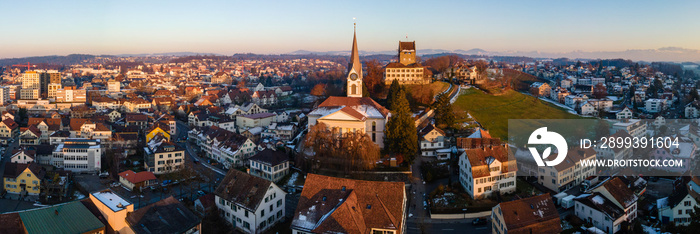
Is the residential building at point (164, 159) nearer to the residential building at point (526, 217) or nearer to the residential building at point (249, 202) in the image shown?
the residential building at point (249, 202)

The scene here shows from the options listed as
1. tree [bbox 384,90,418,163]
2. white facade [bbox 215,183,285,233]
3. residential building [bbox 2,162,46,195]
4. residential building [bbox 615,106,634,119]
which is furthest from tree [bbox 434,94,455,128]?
residential building [bbox 2,162,46,195]

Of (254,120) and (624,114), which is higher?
(624,114)

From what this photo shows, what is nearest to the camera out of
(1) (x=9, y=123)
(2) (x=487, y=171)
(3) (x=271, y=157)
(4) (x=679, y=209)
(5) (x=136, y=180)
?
(4) (x=679, y=209)

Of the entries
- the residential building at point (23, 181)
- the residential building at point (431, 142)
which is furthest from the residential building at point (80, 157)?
the residential building at point (431, 142)

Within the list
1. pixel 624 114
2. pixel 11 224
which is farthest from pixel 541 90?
pixel 11 224

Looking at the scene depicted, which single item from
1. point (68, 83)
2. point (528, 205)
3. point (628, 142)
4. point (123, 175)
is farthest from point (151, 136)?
point (68, 83)

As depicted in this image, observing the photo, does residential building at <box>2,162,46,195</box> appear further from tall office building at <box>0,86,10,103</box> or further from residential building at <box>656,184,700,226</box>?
tall office building at <box>0,86,10,103</box>

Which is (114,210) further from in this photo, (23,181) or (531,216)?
(531,216)

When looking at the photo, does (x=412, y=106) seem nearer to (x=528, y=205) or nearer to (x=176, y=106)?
(x=528, y=205)
